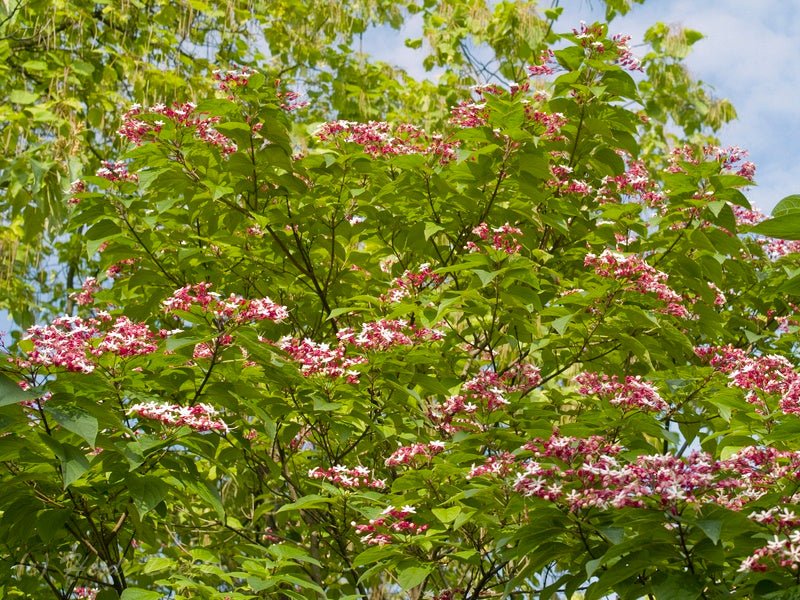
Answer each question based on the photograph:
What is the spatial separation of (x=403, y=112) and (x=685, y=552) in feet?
18.7

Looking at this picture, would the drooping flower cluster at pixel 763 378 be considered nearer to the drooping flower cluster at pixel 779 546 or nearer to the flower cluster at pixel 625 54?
the drooping flower cluster at pixel 779 546

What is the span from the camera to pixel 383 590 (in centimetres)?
385

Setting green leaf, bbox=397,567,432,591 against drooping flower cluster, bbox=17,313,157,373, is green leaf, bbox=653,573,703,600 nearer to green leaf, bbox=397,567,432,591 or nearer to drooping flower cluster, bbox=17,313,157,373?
green leaf, bbox=397,567,432,591

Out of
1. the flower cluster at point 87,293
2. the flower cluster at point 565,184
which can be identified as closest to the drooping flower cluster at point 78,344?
the flower cluster at point 87,293

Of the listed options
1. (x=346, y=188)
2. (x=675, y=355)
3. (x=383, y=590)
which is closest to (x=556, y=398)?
(x=675, y=355)

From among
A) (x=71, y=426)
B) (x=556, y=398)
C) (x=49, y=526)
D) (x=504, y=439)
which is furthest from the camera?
(x=556, y=398)

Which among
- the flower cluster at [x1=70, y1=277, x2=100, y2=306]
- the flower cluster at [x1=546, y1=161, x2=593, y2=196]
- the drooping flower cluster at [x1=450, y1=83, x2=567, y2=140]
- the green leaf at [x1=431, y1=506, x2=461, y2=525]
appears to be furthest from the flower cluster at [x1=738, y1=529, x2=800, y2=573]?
the flower cluster at [x1=70, y1=277, x2=100, y2=306]

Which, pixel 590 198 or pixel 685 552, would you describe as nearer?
pixel 685 552

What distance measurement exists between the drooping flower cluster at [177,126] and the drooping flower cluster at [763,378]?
6.12ft

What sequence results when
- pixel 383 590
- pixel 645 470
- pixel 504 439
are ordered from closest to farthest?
pixel 645 470, pixel 504 439, pixel 383 590

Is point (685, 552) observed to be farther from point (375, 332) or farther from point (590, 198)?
point (590, 198)

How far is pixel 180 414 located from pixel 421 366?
3.56 feet

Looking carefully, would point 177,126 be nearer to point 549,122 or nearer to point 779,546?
point 549,122

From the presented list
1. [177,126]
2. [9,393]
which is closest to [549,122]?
[177,126]
